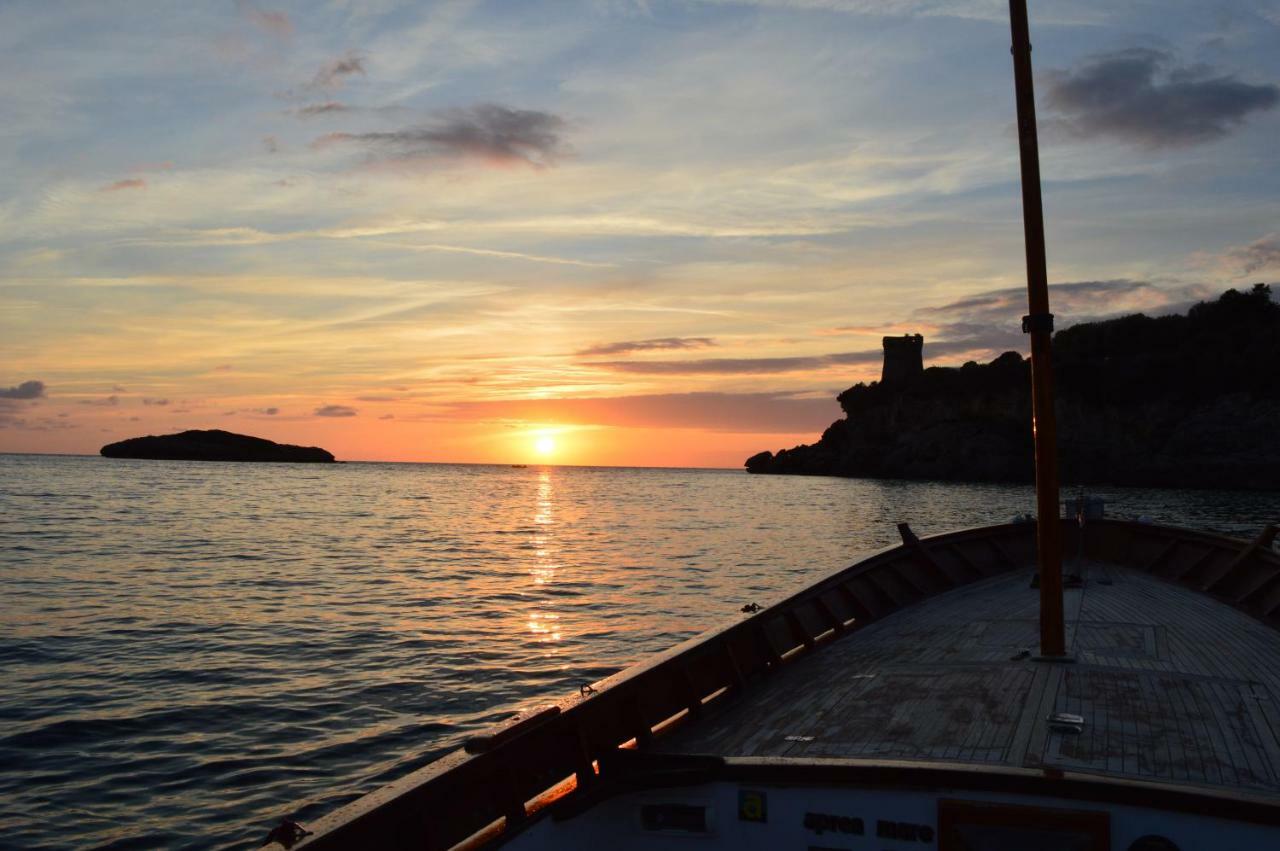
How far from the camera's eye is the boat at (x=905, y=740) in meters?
5.25

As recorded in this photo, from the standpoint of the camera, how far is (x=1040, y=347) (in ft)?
33.0

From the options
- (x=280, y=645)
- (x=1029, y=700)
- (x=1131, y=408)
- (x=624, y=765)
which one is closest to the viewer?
(x=624, y=765)

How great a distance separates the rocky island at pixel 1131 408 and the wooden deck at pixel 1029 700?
123140mm

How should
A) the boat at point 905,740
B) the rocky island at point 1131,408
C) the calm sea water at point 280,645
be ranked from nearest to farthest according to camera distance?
the boat at point 905,740, the calm sea water at point 280,645, the rocky island at point 1131,408

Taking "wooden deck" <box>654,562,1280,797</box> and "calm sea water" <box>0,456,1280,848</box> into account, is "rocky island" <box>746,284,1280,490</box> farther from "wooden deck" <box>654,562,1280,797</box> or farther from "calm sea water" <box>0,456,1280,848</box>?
"wooden deck" <box>654,562,1280,797</box>

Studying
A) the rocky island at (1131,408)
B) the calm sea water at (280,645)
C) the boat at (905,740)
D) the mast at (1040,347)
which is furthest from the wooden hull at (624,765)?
the rocky island at (1131,408)

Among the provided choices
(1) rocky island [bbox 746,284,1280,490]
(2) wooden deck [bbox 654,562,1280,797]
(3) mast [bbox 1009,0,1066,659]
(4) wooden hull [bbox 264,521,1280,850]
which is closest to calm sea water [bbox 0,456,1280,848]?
(4) wooden hull [bbox 264,521,1280,850]

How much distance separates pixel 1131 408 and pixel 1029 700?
147106 mm

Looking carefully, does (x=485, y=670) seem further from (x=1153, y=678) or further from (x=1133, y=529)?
(x=1133, y=529)

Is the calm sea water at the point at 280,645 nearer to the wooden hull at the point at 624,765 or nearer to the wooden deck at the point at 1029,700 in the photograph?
the wooden hull at the point at 624,765

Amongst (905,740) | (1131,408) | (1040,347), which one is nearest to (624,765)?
(905,740)

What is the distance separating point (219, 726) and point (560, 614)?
470 inches

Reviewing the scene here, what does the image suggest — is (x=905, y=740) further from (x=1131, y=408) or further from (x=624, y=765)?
(x=1131, y=408)

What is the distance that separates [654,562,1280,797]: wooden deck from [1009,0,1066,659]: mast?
722 millimetres
